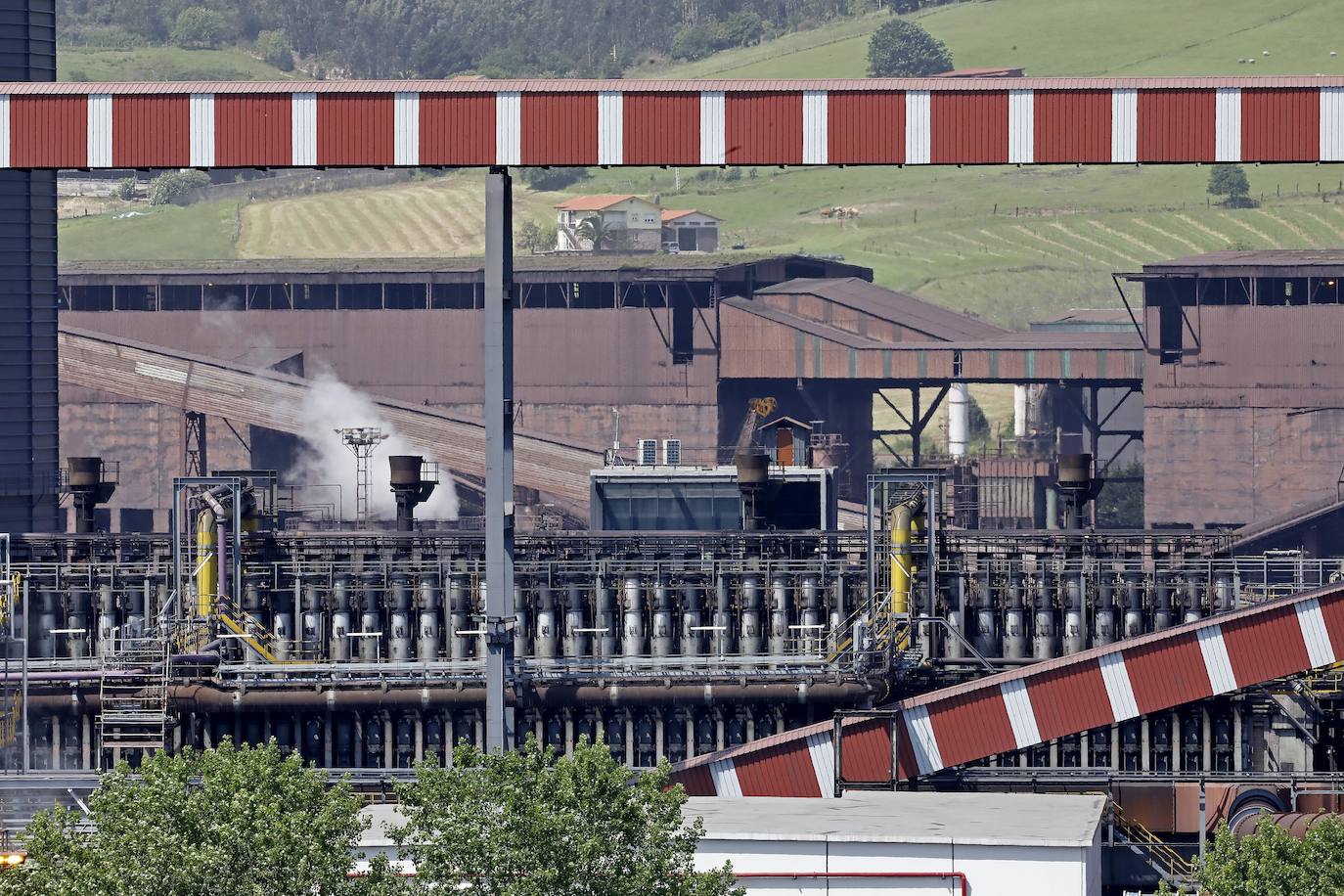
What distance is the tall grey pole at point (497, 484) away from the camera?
40.2m

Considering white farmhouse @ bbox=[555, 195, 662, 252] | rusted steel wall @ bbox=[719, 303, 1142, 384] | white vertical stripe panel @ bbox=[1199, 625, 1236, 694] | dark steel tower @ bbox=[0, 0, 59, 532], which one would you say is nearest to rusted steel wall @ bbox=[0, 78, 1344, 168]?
white vertical stripe panel @ bbox=[1199, 625, 1236, 694]

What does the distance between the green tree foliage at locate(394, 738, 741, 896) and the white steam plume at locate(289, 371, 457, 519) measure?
6443 cm

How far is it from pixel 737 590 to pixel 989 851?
2060cm

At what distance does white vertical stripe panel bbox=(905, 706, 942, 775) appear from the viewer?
4612 cm

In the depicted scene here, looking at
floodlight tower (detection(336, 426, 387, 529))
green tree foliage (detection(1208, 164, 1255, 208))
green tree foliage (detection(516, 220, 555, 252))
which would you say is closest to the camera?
floodlight tower (detection(336, 426, 387, 529))

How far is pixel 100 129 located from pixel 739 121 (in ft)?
36.6

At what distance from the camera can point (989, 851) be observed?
34.0 metres

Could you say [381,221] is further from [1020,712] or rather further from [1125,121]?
[1125,121]

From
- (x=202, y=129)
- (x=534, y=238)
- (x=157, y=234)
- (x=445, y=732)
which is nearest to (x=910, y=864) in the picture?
(x=445, y=732)

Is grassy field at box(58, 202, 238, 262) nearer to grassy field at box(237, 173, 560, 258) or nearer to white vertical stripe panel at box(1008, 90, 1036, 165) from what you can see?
grassy field at box(237, 173, 560, 258)

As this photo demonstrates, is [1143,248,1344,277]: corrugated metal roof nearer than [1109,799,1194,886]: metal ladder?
No

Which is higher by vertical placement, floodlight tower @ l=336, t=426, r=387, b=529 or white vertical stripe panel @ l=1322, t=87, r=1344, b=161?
white vertical stripe panel @ l=1322, t=87, r=1344, b=161

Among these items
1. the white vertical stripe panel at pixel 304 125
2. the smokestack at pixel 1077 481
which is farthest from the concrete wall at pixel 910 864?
the smokestack at pixel 1077 481

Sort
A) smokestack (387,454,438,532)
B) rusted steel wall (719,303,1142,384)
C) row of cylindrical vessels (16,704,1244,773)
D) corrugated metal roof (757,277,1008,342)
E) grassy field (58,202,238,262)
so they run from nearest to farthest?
row of cylindrical vessels (16,704,1244,773) < smokestack (387,454,438,532) < rusted steel wall (719,303,1142,384) < corrugated metal roof (757,277,1008,342) < grassy field (58,202,238,262)
